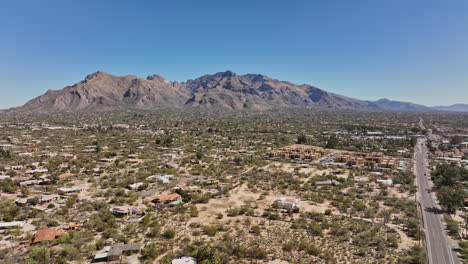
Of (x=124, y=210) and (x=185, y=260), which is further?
(x=124, y=210)

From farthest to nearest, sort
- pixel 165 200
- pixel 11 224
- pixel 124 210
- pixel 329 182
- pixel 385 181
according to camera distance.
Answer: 1. pixel 385 181
2. pixel 329 182
3. pixel 165 200
4. pixel 124 210
5. pixel 11 224

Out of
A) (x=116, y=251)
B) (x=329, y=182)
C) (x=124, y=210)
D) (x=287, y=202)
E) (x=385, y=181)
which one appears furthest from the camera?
(x=385, y=181)

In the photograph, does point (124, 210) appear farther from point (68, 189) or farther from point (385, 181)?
point (385, 181)

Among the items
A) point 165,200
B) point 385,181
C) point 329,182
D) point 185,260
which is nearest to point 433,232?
point 329,182

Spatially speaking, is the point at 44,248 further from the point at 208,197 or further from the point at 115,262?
the point at 208,197

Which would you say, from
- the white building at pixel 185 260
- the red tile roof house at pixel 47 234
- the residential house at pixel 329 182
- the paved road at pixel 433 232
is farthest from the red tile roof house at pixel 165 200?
the paved road at pixel 433 232

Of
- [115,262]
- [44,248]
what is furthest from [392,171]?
[44,248]

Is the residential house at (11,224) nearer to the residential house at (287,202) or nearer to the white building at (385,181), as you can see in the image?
the residential house at (287,202)
